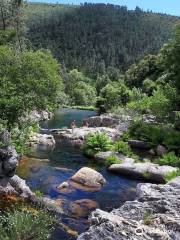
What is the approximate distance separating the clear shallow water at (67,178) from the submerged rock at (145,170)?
0.86 meters

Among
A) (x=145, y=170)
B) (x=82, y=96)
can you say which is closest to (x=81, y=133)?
(x=145, y=170)

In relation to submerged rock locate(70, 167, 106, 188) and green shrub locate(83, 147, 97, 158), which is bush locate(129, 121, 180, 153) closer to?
green shrub locate(83, 147, 97, 158)

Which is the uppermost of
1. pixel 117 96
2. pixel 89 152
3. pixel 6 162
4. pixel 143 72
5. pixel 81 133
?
pixel 6 162

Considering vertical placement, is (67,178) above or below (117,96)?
above

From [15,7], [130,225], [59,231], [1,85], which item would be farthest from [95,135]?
[15,7]

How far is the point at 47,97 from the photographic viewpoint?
55.0 metres

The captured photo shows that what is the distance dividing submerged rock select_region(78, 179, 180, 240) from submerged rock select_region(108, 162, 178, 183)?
517 inches

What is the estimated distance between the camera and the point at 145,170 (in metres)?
30.9

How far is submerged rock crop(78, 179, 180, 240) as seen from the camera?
1181cm

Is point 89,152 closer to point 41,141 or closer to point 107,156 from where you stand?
point 107,156

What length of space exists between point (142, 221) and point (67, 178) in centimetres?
1679

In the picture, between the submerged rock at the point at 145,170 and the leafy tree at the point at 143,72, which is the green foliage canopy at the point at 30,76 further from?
the leafy tree at the point at 143,72

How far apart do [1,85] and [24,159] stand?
6.62 m

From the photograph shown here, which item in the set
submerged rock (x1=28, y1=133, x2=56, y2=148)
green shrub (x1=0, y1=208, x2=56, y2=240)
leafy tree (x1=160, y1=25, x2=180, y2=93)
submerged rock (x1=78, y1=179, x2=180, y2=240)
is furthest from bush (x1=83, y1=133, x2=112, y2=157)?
green shrub (x1=0, y1=208, x2=56, y2=240)
